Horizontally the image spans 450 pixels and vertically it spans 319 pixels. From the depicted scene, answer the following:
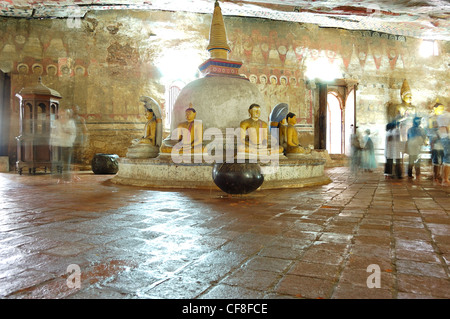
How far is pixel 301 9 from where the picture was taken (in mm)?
13039

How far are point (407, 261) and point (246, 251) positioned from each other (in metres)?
1.00

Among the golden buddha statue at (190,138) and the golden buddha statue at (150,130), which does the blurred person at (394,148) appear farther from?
the golden buddha statue at (150,130)

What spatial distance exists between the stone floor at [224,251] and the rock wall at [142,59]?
30.6 feet

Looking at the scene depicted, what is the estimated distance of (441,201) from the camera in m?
4.37

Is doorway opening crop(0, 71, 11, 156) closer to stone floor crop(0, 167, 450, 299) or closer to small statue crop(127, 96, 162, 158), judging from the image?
small statue crop(127, 96, 162, 158)

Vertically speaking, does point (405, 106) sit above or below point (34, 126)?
above

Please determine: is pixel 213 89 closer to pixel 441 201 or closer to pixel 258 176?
pixel 258 176

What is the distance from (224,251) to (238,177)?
2.35m

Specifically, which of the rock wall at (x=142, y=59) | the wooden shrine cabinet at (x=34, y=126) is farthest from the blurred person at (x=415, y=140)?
the wooden shrine cabinet at (x=34, y=126)

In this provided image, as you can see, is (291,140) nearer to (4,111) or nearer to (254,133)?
(254,133)

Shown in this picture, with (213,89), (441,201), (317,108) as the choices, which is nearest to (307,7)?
(317,108)

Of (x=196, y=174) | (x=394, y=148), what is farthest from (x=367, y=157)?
(x=196, y=174)

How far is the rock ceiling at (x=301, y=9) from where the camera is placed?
472 inches

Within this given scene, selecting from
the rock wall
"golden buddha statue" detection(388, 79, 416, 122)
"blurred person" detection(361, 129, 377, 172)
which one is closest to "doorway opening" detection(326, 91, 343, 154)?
the rock wall
